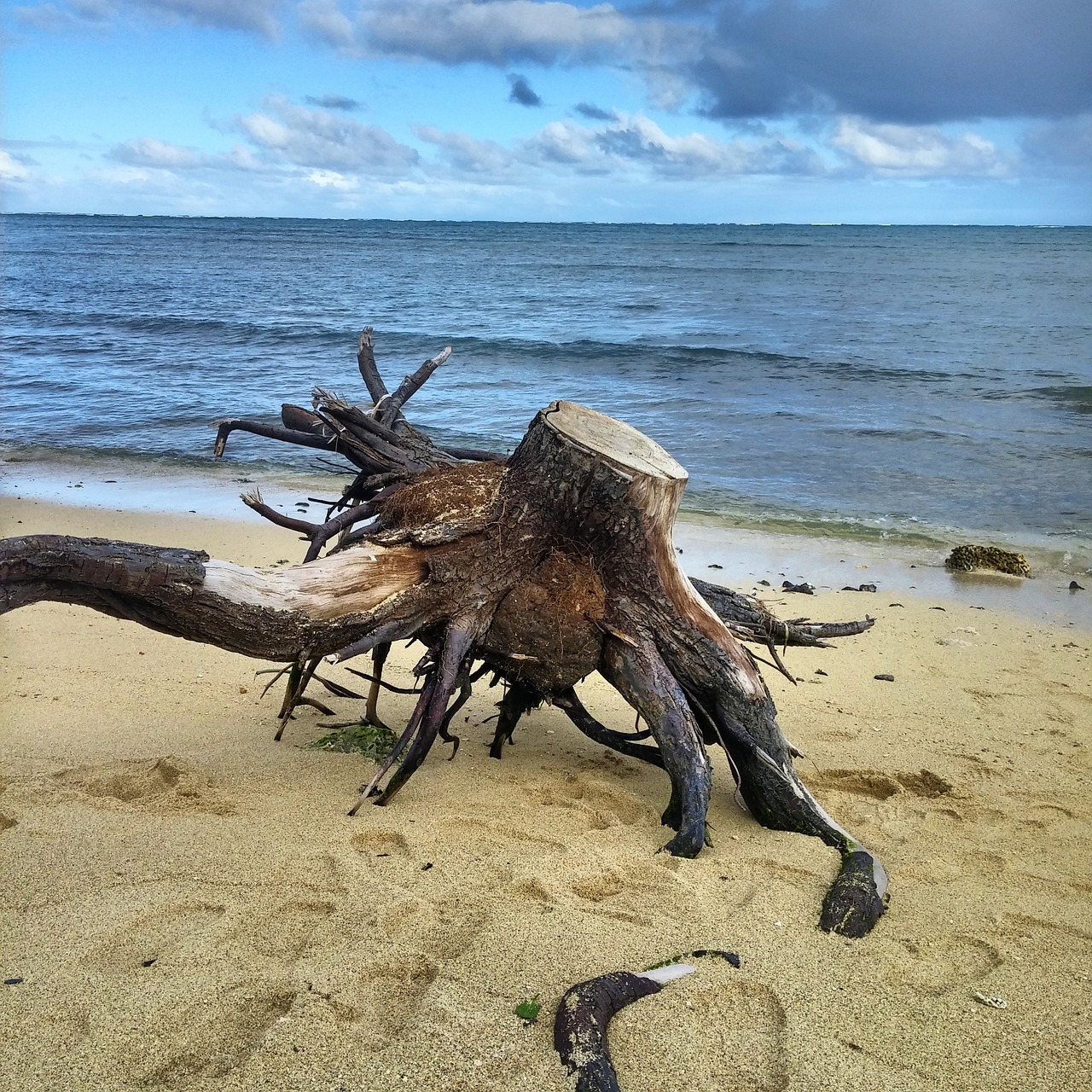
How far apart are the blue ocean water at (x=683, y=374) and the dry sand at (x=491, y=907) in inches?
220

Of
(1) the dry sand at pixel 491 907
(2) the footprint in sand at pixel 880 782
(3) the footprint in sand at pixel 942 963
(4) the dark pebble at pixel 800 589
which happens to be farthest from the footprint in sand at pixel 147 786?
(4) the dark pebble at pixel 800 589

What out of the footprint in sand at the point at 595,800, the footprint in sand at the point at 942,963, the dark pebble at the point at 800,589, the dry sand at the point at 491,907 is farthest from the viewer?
the dark pebble at the point at 800,589

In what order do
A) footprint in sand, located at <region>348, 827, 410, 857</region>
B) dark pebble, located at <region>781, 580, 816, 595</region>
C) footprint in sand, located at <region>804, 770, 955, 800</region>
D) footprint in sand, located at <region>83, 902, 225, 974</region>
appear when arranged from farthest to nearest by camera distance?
dark pebble, located at <region>781, 580, 816, 595</region> → footprint in sand, located at <region>804, 770, 955, 800</region> → footprint in sand, located at <region>348, 827, 410, 857</region> → footprint in sand, located at <region>83, 902, 225, 974</region>

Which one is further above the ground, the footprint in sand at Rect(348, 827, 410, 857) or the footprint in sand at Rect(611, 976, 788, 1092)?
the footprint in sand at Rect(611, 976, 788, 1092)

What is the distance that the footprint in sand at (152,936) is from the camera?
271 cm

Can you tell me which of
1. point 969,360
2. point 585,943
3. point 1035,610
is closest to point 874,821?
point 585,943

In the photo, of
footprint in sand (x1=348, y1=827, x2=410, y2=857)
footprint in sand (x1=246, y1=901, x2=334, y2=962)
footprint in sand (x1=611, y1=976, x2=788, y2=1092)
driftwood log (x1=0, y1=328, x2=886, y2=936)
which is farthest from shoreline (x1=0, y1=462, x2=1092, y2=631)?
footprint in sand (x1=246, y1=901, x2=334, y2=962)

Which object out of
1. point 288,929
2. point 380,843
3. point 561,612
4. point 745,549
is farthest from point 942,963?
point 745,549

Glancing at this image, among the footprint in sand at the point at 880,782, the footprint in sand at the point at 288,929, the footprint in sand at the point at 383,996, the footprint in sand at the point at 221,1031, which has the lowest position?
the footprint in sand at the point at 880,782

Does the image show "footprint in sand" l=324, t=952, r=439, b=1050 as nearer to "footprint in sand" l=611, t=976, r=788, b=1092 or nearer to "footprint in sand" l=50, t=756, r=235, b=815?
"footprint in sand" l=611, t=976, r=788, b=1092

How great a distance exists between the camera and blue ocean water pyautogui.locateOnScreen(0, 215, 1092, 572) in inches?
452

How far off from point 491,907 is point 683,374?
18.5m

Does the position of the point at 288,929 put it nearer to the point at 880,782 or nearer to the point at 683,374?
the point at 880,782

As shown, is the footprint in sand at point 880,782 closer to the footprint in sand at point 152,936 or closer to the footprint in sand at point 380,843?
the footprint in sand at point 380,843
